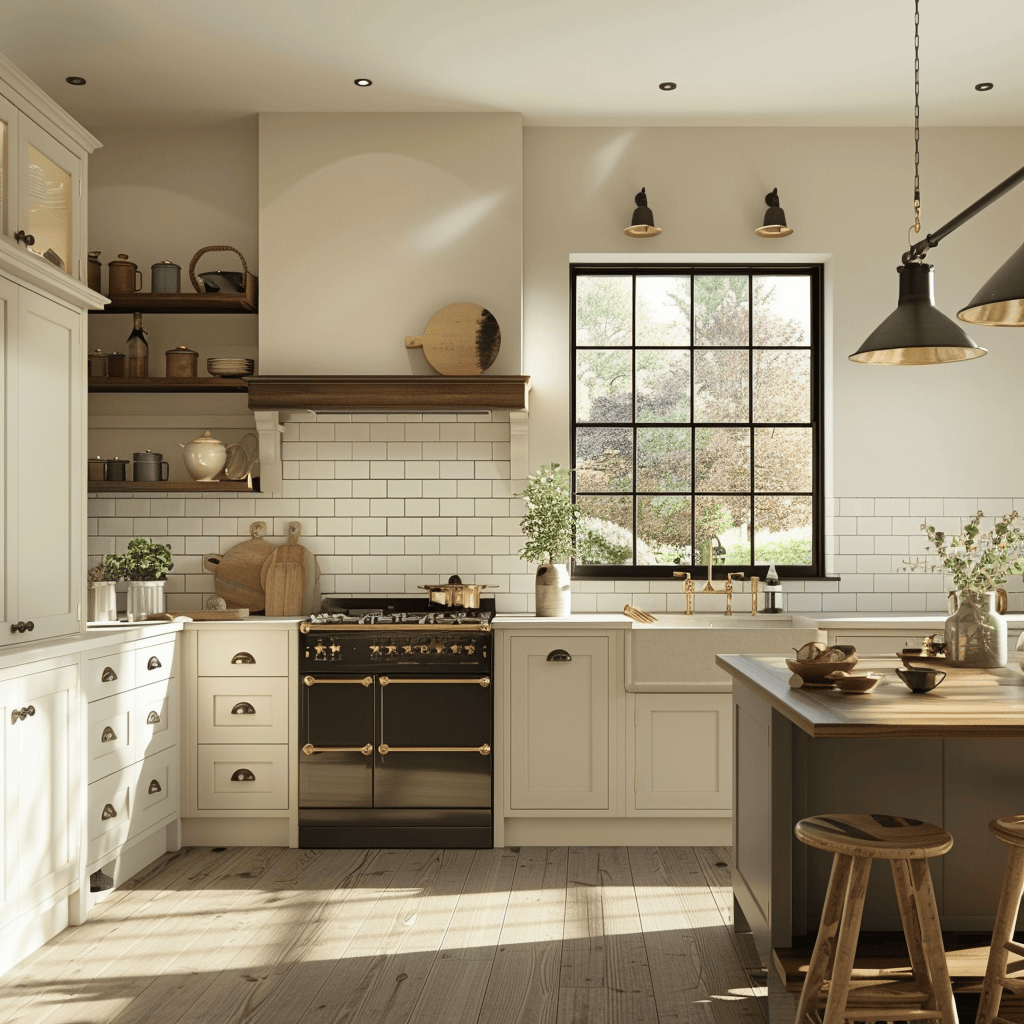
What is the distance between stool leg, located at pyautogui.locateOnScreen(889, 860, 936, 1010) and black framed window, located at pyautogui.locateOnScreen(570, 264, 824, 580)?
2.93 meters

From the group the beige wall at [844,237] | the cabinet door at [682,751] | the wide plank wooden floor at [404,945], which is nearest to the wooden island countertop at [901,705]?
the wide plank wooden floor at [404,945]

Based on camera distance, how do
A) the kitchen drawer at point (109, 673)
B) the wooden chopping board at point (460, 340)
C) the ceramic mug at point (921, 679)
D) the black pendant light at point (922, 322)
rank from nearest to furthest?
the ceramic mug at point (921, 679) < the black pendant light at point (922, 322) < the kitchen drawer at point (109, 673) < the wooden chopping board at point (460, 340)

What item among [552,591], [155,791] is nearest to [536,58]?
[552,591]

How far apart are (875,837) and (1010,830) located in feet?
1.31

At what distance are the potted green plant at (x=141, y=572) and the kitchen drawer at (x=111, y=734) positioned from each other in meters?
0.62

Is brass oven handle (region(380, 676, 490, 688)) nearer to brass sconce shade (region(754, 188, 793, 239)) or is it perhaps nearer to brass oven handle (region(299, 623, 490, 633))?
brass oven handle (region(299, 623, 490, 633))

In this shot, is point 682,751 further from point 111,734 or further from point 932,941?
point 111,734

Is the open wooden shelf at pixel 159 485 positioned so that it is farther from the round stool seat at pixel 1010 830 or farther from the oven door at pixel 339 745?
the round stool seat at pixel 1010 830

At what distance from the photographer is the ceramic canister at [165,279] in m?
4.89

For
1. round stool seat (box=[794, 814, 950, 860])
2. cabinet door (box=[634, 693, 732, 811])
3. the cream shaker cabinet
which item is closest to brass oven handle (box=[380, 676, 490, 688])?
cabinet door (box=[634, 693, 732, 811])

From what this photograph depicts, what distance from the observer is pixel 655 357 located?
530 cm

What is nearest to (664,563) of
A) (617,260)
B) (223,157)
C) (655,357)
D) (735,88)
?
(655,357)

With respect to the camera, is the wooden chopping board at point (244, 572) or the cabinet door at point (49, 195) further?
the wooden chopping board at point (244, 572)

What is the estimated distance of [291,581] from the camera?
4.93m
